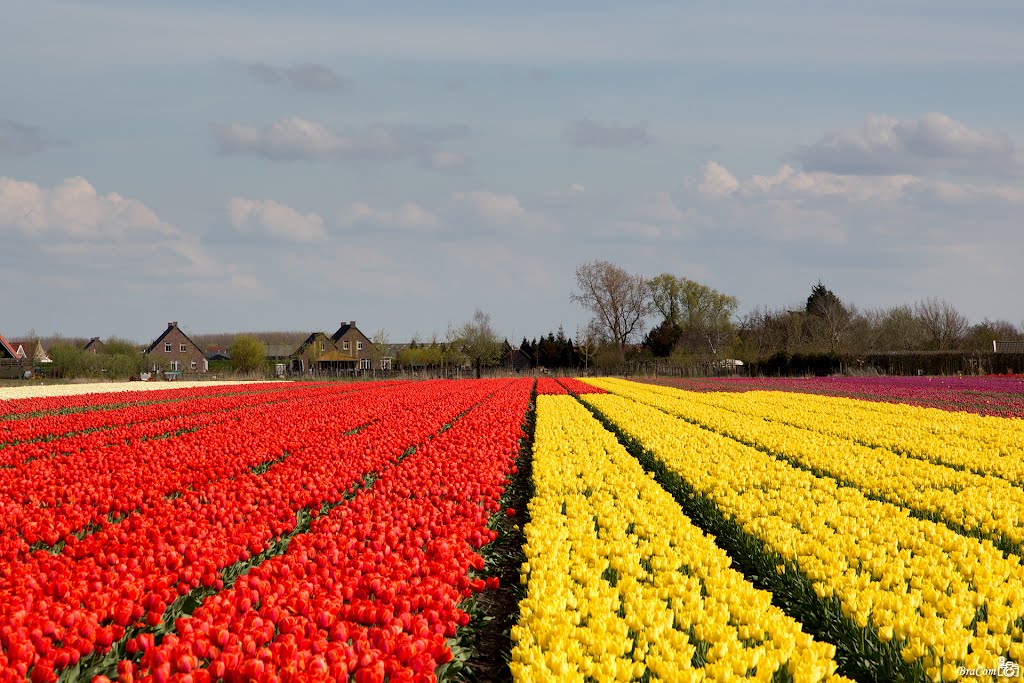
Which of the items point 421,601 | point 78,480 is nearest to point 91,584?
point 421,601

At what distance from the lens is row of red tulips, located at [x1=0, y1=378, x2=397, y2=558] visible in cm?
727

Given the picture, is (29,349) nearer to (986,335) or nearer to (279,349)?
(279,349)

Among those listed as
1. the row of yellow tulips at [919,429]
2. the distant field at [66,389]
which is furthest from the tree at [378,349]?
the row of yellow tulips at [919,429]

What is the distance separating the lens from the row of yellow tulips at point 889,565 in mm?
4379

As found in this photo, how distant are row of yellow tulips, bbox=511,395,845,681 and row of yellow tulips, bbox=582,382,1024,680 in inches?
24.9

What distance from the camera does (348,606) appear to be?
14.9 ft

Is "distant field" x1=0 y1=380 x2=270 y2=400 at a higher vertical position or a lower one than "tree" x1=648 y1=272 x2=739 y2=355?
lower

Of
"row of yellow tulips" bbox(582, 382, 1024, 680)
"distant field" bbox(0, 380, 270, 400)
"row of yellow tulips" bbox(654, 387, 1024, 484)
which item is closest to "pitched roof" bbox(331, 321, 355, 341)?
"distant field" bbox(0, 380, 270, 400)

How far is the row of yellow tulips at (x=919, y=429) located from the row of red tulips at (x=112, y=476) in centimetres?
964

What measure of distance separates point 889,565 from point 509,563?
10.7 feet

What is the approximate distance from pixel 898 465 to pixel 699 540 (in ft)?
17.1

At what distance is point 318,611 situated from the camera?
4.45 metres

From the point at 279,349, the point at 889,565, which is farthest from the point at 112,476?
the point at 279,349

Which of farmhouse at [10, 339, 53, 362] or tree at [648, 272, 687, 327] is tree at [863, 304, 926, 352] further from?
farmhouse at [10, 339, 53, 362]
